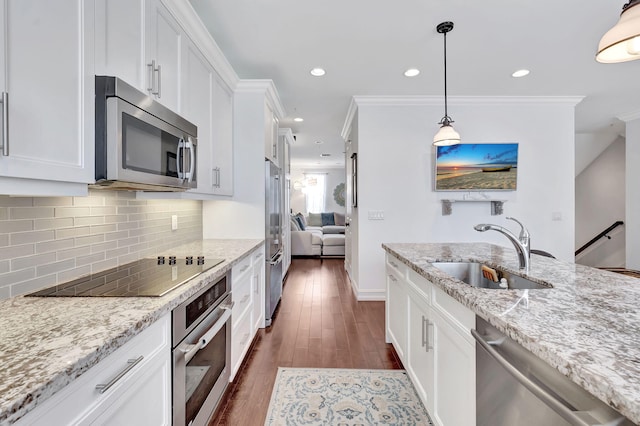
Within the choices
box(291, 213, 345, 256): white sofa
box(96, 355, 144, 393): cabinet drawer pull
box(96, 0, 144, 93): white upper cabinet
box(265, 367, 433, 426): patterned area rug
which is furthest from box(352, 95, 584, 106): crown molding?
box(291, 213, 345, 256): white sofa

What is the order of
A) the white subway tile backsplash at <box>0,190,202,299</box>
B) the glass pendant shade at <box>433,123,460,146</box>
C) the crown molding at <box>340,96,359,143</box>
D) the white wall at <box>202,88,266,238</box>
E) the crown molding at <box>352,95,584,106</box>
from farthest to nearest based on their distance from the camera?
the crown molding at <box>340,96,359,143</box>, the crown molding at <box>352,95,584,106</box>, the white wall at <box>202,88,266,238</box>, the glass pendant shade at <box>433,123,460,146</box>, the white subway tile backsplash at <box>0,190,202,299</box>

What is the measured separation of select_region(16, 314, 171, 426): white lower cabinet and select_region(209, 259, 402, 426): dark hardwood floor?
83cm

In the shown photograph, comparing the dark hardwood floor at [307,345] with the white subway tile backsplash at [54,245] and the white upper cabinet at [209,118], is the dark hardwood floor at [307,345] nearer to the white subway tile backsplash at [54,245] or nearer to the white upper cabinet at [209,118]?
the white subway tile backsplash at [54,245]

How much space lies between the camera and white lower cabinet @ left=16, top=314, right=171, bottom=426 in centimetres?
66

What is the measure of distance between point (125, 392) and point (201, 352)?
0.54 meters

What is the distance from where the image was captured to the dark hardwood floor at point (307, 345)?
187 centimetres

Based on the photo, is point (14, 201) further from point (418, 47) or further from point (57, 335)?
point (418, 47)

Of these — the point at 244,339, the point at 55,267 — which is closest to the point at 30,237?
the point at 55,267

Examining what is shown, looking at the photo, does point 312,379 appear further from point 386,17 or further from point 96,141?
point 386,17

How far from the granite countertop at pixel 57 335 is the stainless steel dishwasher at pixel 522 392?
110cm

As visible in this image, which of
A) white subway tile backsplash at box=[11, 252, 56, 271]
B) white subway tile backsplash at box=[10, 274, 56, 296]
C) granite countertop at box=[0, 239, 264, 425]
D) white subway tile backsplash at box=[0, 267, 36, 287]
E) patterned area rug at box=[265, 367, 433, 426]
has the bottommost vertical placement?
patterned area rug at box=[265, 367, 433, 426]

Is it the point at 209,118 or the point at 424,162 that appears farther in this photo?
the point at 424,162

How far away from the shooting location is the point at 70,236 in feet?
4.57

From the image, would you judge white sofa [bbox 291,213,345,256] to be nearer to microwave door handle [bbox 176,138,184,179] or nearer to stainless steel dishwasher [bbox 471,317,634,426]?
microwave door handle [bbox 176,138,184,179]
